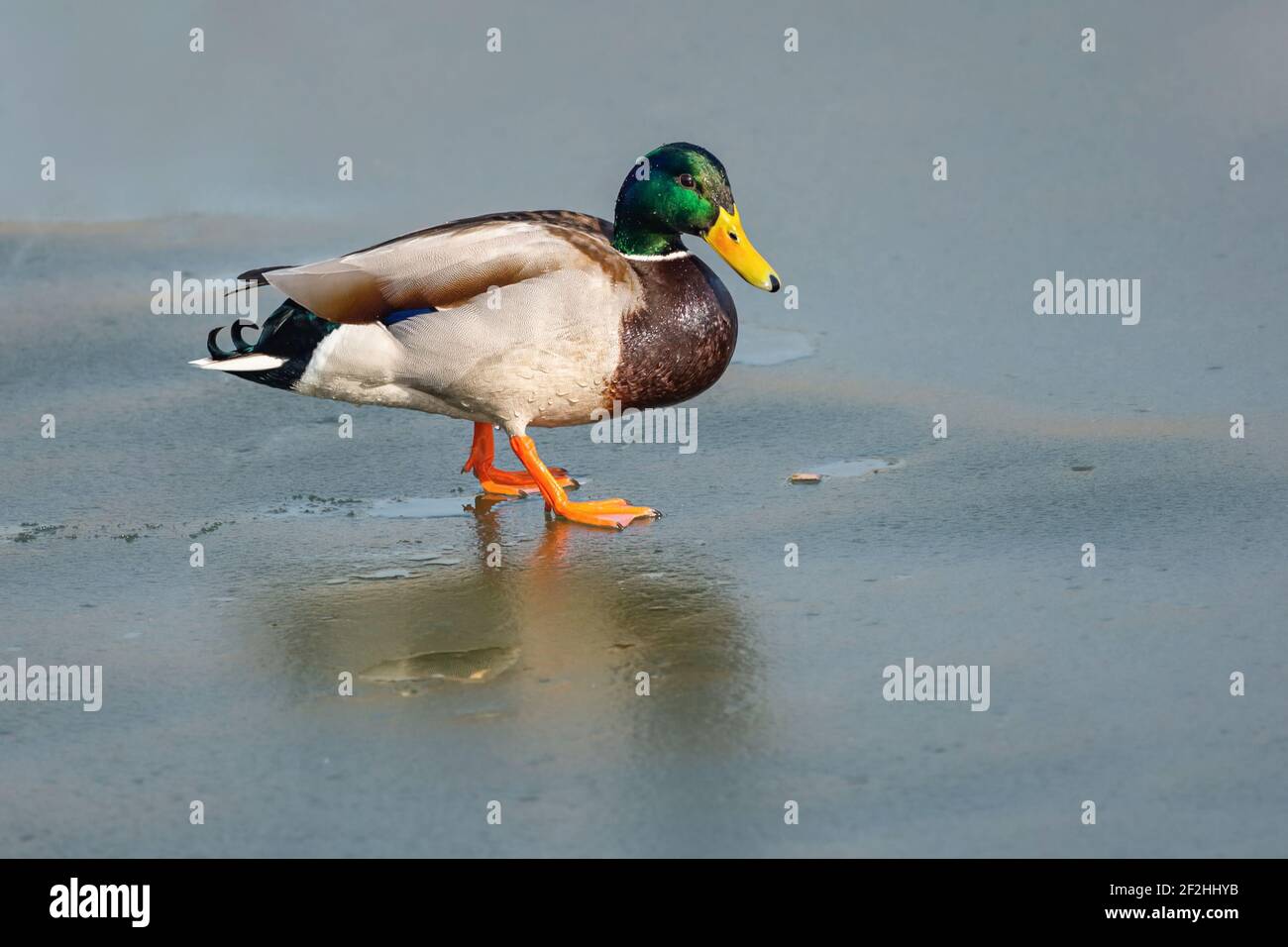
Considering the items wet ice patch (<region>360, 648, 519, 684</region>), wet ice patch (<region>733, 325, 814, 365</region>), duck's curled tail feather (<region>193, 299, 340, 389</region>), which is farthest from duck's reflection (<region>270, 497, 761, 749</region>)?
wet ice patch (<region>733, 325, 814, 365</region>)

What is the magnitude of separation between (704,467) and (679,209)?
Answer: 0.79 metres

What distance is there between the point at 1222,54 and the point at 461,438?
4.41m

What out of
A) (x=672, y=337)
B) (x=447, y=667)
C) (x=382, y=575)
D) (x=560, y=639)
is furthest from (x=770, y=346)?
(x=447, y=667)

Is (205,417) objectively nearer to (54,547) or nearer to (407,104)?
(54,547)

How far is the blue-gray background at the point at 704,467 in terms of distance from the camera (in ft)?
12.6

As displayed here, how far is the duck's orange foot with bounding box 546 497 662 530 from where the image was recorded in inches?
212

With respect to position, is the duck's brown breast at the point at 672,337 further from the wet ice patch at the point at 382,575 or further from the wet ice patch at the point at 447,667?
the wet ice patch at the point at 447,667

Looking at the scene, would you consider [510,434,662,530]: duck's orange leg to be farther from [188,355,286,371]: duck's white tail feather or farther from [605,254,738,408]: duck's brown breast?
[188,355,286,371]: duck's white tail feather

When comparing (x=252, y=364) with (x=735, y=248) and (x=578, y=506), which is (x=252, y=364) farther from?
(x=735, y=248)

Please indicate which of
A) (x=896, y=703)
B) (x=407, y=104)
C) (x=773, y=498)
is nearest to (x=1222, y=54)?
(x=407, y=104)

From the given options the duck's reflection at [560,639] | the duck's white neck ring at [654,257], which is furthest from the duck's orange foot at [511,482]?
the duck's white neck ring at [654,257]

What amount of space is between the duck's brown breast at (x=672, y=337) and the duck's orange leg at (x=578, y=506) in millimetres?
288

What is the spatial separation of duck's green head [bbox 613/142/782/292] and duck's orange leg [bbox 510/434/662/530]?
0.71m

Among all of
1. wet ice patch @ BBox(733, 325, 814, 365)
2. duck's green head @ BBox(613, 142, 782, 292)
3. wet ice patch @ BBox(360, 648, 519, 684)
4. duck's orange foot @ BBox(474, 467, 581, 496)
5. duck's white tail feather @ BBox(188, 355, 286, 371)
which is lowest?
wet ice patch @ BBox(360, 648, 519, 684)
